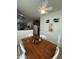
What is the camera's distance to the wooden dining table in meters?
1.25

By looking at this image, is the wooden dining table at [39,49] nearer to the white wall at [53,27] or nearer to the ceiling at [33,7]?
the white wall at [53,27]

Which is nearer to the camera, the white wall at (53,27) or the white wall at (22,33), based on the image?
the white wall at (22,33)

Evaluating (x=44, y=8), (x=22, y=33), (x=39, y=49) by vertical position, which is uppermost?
(x=44, y=8)

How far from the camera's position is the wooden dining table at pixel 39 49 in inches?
49.3

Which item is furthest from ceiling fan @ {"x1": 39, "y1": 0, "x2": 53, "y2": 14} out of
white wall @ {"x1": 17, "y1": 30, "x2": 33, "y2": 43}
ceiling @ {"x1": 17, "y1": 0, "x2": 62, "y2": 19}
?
white wall @ {"x1": 17, "y1": 30, "x2": 33, "y2": 43}

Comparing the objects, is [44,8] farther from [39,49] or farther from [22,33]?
[39,49]

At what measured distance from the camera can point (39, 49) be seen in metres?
1.33

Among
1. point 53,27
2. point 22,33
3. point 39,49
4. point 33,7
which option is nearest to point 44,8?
point 33,7

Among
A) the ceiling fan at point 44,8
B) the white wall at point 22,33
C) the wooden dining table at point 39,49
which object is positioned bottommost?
the wooden dining table at point 39,49

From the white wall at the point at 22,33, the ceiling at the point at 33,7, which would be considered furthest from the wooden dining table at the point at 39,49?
the ceiling at the point at 33,7

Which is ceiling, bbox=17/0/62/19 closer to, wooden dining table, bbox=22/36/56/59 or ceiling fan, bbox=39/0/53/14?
ceiling fan, bbox=39/0/53/14

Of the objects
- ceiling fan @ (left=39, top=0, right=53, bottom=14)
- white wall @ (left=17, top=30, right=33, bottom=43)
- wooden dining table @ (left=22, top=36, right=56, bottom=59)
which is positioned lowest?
wooden dining table @ (left=22, top=36, right=56, bottom=59)
